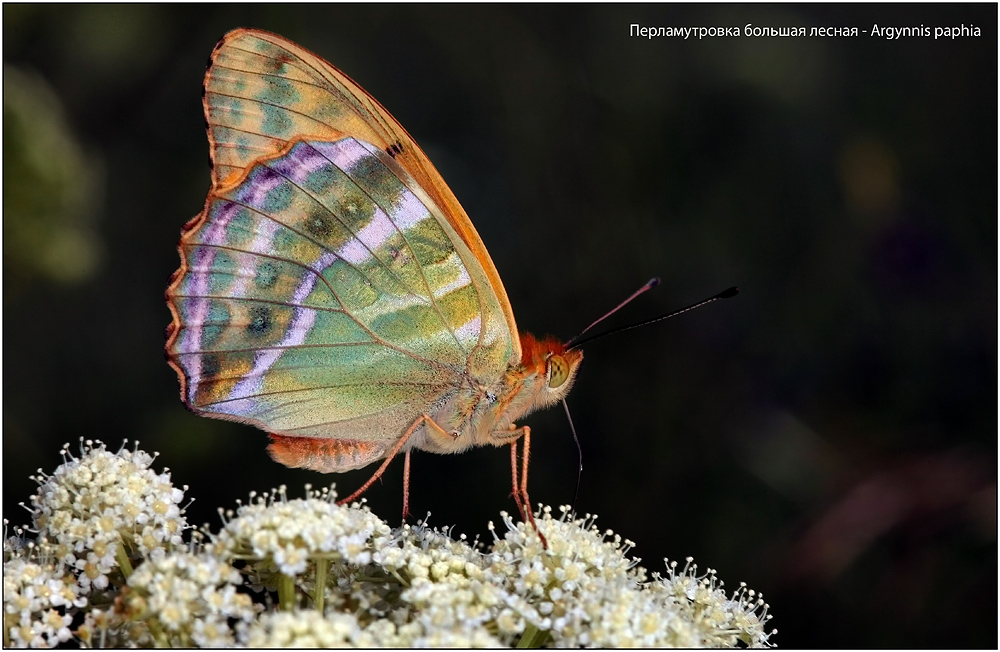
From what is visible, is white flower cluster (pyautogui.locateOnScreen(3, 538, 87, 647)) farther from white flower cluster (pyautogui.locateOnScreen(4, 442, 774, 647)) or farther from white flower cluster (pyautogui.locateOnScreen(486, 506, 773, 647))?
white flower cluster (pyautogui.locateOnScreen(486, 506, 773, 647))

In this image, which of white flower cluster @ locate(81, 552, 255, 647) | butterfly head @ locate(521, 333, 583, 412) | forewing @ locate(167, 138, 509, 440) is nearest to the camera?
white flower cluster @ locate(81, 552, 255, 647)

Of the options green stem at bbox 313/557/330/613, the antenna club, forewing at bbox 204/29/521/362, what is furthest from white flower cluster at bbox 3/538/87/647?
the antenna club

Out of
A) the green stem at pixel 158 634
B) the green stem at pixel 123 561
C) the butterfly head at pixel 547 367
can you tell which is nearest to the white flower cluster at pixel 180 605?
the green stem at pixel 158 634

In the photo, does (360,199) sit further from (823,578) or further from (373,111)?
(823,578)

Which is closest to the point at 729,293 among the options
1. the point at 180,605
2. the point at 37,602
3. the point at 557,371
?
the point at 557,371

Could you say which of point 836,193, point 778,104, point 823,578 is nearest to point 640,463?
point 823,578

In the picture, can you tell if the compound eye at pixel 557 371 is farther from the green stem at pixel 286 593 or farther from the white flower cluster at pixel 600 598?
the green stem at pixel 286 593
